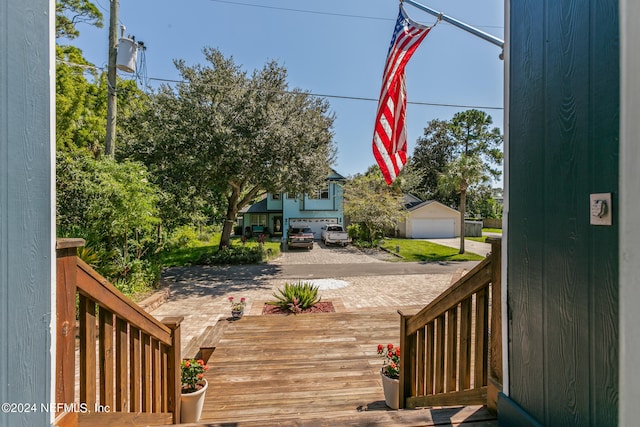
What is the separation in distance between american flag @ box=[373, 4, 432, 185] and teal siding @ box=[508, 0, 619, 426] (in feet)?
7.70

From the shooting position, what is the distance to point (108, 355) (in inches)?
73.0

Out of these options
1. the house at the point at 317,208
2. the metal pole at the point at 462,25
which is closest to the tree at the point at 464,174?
the house at the point at 317,208

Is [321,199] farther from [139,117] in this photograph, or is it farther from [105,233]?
[105,233]

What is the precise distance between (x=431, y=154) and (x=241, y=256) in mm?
32698

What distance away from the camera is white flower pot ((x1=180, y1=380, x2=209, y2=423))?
2762 mm

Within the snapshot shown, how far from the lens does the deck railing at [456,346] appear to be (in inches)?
70.4

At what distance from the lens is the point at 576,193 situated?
3.62ft

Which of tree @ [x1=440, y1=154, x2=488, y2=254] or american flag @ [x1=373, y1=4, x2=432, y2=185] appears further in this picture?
tree @ [x1=440, y1=154, x2=488, y2=254]

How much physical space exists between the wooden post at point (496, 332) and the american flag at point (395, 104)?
221 centimetres

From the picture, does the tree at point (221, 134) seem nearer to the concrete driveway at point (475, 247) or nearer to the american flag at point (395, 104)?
the american flag at point (395, 104)

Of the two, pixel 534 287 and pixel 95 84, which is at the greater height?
pixel 95 84

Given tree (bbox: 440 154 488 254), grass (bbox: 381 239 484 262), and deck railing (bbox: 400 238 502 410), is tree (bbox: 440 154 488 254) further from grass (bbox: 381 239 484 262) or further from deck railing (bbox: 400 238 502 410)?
deck railing (bbox: 400 238 502 410)

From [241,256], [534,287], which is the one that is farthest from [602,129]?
[241,256]

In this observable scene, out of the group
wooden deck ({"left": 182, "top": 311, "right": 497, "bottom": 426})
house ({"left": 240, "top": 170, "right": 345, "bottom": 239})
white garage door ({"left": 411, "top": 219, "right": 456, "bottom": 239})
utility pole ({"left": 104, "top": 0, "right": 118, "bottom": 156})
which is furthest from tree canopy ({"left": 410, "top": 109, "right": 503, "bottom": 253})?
utility pole ({"left": 104, "top": 0, "right": 118, "bottom": 156})
